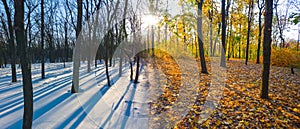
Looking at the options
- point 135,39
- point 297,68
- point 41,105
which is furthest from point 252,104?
point 297,68

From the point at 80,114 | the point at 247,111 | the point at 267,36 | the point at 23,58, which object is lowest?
the point at 80,114

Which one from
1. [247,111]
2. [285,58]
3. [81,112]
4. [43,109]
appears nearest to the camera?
[247,111]

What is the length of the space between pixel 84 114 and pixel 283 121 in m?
4.50

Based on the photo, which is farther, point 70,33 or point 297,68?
point 70,33

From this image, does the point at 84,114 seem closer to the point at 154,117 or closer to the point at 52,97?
the point at 154,117

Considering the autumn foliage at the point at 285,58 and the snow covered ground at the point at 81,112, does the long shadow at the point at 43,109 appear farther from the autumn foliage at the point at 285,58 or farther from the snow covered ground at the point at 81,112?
the autumn foliage at the point at 285,58

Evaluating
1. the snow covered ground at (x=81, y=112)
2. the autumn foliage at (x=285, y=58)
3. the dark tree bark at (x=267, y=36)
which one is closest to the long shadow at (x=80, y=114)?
the snow covered ground at (x=81, y=112)

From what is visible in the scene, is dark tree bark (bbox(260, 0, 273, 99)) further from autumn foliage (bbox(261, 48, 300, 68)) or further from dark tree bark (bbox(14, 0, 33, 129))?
autumn foliage (bbox(261, 48, 300, 68))

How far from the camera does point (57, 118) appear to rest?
3.90 metres

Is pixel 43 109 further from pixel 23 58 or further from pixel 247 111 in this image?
pixel 247 111

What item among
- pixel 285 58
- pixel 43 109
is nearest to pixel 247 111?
pixel 43 109

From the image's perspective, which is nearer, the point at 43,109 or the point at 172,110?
the point at 172,110

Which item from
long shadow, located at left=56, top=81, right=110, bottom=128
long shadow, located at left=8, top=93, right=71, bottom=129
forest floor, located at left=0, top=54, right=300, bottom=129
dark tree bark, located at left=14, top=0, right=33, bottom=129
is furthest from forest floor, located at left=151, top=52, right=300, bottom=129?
long shadow, located at left=8, top=93, right=71, bottom=129

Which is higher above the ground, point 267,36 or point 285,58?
point 267,36
